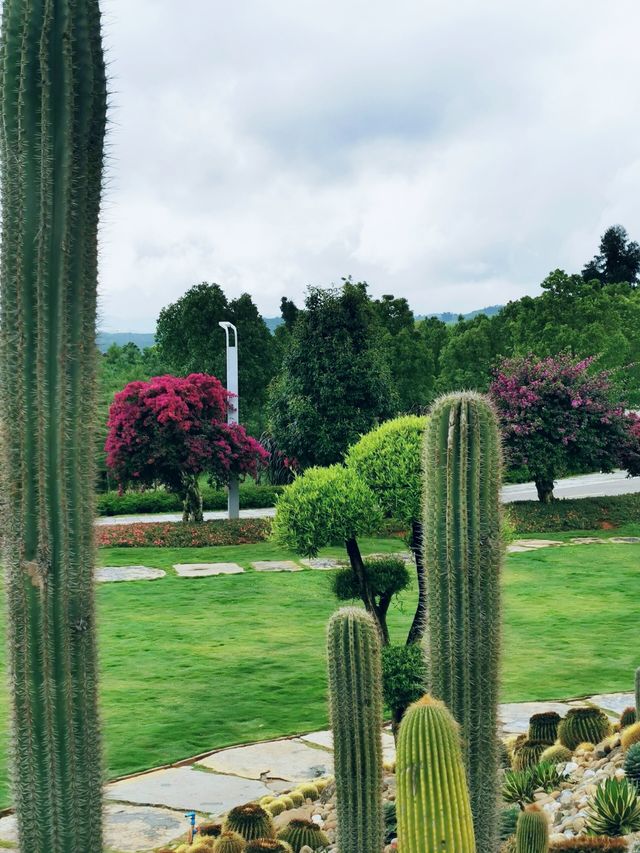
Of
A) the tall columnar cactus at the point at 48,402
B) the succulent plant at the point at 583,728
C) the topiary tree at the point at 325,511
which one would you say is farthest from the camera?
the topiary tree at the point at 325,511

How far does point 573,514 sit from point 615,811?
1628 centimetres

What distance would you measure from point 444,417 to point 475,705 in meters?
1.41

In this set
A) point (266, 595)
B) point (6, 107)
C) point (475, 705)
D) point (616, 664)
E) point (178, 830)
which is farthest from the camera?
point (266, 595)

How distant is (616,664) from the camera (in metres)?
10.0

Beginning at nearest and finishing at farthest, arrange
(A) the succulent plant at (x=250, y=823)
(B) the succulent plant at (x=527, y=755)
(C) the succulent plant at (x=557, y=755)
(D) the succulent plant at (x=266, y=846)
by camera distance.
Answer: (D) the succulent plant at (x=266, y=846) → (A) the succulent plant at (x=250, y=823) → (C) the succulent plant at (x=557, y=755) → (B) the succulent plant at (x=527, y=755)

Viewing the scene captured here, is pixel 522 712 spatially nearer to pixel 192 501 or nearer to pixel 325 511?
pixel 325 511

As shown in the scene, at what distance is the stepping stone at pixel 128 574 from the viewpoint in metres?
15.1

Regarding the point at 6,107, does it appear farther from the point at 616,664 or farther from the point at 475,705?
the point at 616,664

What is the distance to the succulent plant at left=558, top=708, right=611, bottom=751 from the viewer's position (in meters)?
7.18

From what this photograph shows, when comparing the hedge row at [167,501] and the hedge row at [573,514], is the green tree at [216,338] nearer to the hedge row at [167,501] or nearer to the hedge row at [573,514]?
the hedge row at [167,501]

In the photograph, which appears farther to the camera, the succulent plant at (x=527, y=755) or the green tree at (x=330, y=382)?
the green tree at (x=330, y=382)

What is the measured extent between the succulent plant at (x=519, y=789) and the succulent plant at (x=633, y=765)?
0.68 meters

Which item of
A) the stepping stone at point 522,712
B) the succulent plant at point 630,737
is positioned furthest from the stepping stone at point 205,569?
the succulent plant at point 630,737

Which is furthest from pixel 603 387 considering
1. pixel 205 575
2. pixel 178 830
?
pixel 178 830
